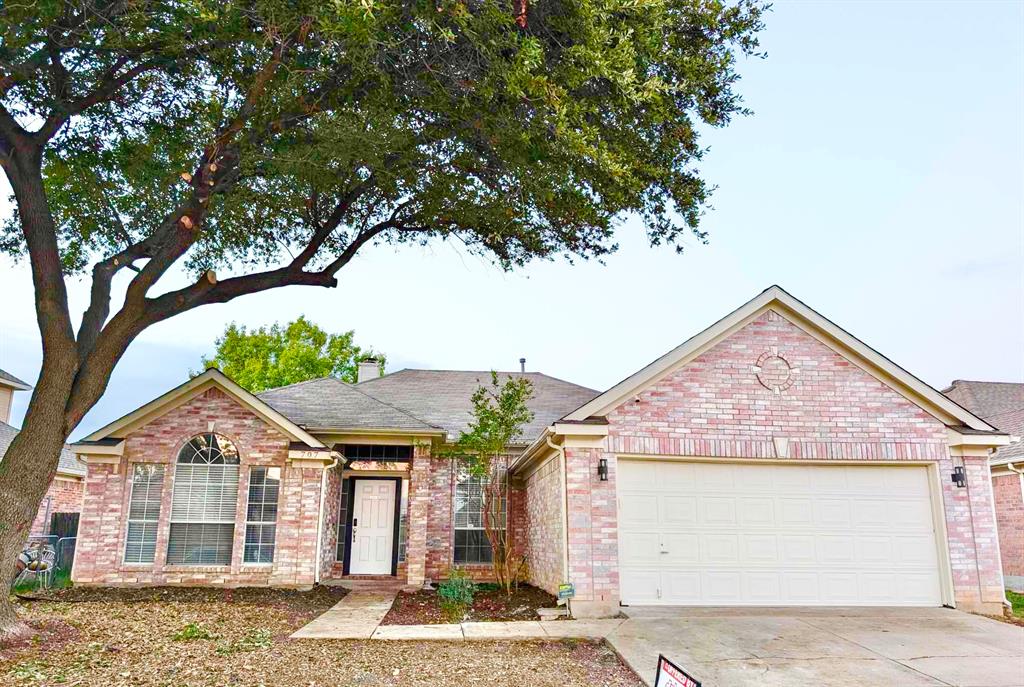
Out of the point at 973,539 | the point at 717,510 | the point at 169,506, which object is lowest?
the point at 973,539

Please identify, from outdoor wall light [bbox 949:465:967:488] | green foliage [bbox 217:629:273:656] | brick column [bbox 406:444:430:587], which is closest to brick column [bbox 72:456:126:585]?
brick column [bbox 406:444:430:587]

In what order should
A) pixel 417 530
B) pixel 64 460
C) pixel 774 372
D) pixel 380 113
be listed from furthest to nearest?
pixel 64 460
pixel 417 530
pixel 774 372
pixel 380 113

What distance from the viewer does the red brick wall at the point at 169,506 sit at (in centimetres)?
1200

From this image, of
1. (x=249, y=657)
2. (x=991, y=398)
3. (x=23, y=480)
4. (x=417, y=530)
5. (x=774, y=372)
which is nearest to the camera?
(x=249, y=657)

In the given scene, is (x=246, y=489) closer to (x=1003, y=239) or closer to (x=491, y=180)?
(x=491, y=180)

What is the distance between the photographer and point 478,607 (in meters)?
10.4

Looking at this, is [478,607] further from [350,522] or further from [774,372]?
[774,372]

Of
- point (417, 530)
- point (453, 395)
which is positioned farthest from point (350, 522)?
point (453, 395)

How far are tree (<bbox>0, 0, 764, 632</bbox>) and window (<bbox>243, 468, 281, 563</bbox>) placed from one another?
396cm

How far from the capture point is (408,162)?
977 centimetres

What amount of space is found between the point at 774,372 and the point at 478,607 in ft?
19.5

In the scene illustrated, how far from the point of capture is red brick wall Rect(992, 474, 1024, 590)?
14.1 m

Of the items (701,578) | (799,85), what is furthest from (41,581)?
(799,85)

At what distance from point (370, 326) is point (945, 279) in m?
29.3
